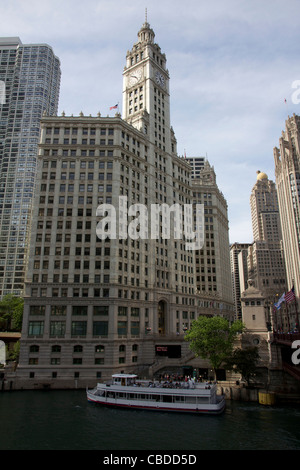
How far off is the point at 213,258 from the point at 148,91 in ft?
202

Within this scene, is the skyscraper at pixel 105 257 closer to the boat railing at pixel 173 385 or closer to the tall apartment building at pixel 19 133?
the boat railing at pixel 173 385

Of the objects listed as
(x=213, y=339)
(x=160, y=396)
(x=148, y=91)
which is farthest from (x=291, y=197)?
(x=160, y=396)

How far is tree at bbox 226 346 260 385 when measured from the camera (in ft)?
193

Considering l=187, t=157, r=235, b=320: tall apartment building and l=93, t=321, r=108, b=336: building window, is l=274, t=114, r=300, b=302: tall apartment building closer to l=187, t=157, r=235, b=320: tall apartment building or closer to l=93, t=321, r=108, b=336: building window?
l=187, t=157, r=235, b=320: tall apartment building

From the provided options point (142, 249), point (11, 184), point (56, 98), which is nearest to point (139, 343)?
point (142, 249)

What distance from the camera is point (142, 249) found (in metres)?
86.9

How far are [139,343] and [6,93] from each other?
162939 mm

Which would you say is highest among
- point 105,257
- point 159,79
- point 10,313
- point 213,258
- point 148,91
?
point 159,79

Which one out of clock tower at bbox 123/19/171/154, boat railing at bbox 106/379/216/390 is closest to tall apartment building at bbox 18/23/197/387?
clock tower at bbox 123/19/171/154

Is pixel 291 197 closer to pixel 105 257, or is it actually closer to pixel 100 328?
pixel 105 257

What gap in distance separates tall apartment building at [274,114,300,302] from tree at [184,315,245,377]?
121 metres

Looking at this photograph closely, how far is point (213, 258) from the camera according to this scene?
120 m

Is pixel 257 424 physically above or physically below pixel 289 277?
below
